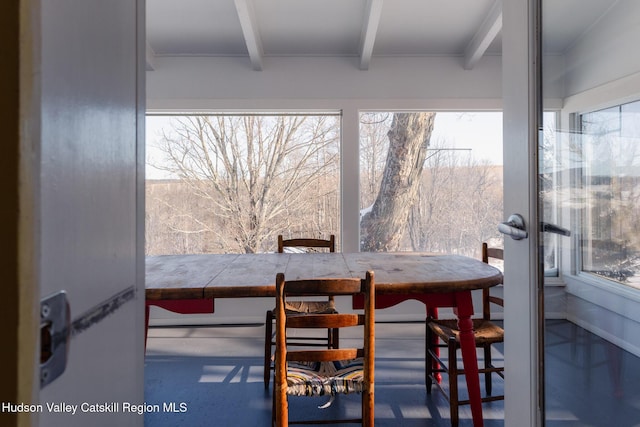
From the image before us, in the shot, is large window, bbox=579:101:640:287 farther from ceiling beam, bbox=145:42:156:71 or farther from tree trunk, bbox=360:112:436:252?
ceiling beam, bbox=145:42:156:71

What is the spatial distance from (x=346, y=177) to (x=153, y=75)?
2090 millimetres

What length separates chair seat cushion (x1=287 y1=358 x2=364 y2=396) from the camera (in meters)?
1.52

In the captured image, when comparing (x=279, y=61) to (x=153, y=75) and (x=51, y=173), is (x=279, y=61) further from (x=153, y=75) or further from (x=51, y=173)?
(x=51, y=173)

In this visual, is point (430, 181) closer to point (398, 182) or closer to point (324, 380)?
point (398, 182)

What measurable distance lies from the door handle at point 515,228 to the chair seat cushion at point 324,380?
854 millimetres

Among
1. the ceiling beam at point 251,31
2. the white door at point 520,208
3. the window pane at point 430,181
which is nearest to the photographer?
the white door at point 520,208

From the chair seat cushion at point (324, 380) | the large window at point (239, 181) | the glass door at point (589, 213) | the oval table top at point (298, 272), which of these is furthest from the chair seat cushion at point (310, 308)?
the glass door at point (589, 213)

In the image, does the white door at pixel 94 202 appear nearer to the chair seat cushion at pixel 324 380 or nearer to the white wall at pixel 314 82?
the chair seat cushion at pixel 324 380

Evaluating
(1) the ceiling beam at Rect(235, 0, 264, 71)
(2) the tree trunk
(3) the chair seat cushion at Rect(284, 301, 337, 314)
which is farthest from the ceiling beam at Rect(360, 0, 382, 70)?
(3) the chair seat cushion at Rect(284, 301, 337, 314)

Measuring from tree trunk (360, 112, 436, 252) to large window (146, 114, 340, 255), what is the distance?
385 mm

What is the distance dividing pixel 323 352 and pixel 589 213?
1.02 metres

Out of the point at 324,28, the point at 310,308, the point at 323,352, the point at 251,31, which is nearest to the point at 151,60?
the point at 251,31

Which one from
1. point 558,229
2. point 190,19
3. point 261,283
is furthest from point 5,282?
point 190,19

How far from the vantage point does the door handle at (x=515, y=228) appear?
108 centimetres
